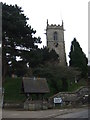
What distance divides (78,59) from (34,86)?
23660 millimetres

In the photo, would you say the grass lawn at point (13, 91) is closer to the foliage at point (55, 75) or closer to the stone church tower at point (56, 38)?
the foliage at point (55, 75)

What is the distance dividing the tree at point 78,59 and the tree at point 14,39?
58.4 ft

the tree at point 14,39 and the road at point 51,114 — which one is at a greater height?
the tree at point 14,39

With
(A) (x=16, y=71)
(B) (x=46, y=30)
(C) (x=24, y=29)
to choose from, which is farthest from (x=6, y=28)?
(B) (x=46, y=30)

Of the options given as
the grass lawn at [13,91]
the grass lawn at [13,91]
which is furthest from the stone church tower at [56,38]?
the grass lawn at [13,91]

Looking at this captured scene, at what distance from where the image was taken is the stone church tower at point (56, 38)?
280 ft

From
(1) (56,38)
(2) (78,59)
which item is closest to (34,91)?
(2) (78,59)

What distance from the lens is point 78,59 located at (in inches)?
2480

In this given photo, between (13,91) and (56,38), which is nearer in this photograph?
(13,91)

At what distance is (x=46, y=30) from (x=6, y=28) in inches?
1851

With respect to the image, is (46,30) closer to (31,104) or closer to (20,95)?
(20,95)

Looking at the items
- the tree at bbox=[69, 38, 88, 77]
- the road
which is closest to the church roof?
the road

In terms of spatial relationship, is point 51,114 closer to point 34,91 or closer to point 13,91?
point 34,91

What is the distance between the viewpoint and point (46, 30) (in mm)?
90188
